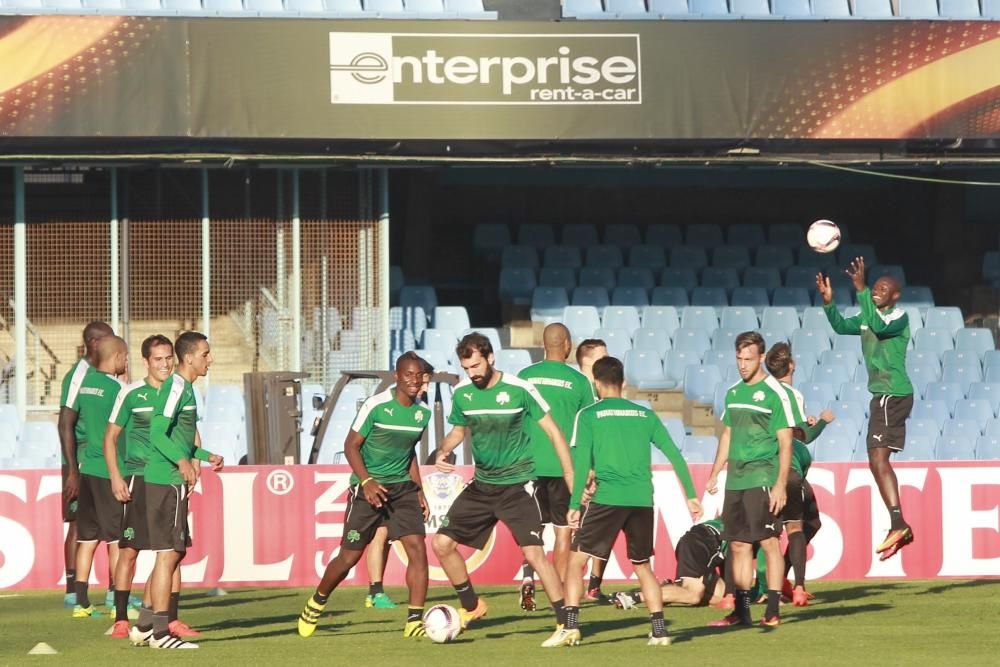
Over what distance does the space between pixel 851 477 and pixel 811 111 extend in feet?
20.5

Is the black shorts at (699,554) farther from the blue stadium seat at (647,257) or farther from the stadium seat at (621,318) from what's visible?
the blue stadium seat at (647,257)

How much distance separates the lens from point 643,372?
863 inches

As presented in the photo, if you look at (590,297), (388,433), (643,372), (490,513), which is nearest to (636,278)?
(590,297)

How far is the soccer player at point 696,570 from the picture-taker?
1304cm

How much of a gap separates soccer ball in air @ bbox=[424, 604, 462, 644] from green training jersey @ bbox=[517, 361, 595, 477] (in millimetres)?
1992

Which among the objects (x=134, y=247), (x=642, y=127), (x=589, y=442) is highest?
(x=642, y=127)

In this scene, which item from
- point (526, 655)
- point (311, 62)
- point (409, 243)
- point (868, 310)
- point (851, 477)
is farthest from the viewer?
point (409, 243)

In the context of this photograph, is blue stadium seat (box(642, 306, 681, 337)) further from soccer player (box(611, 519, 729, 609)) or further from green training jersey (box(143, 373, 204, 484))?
green training jersey (box(143, 373, 204, 484))

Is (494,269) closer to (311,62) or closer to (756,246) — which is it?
(756,246)

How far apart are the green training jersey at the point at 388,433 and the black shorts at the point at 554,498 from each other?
1722mm

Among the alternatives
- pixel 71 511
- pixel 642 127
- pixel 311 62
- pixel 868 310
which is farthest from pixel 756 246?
pixel 71 511

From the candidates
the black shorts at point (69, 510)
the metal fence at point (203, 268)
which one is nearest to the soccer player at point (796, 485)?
the black shorts at point (69, 510)

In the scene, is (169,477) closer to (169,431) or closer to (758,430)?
(169,431)

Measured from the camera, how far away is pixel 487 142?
20.3m
